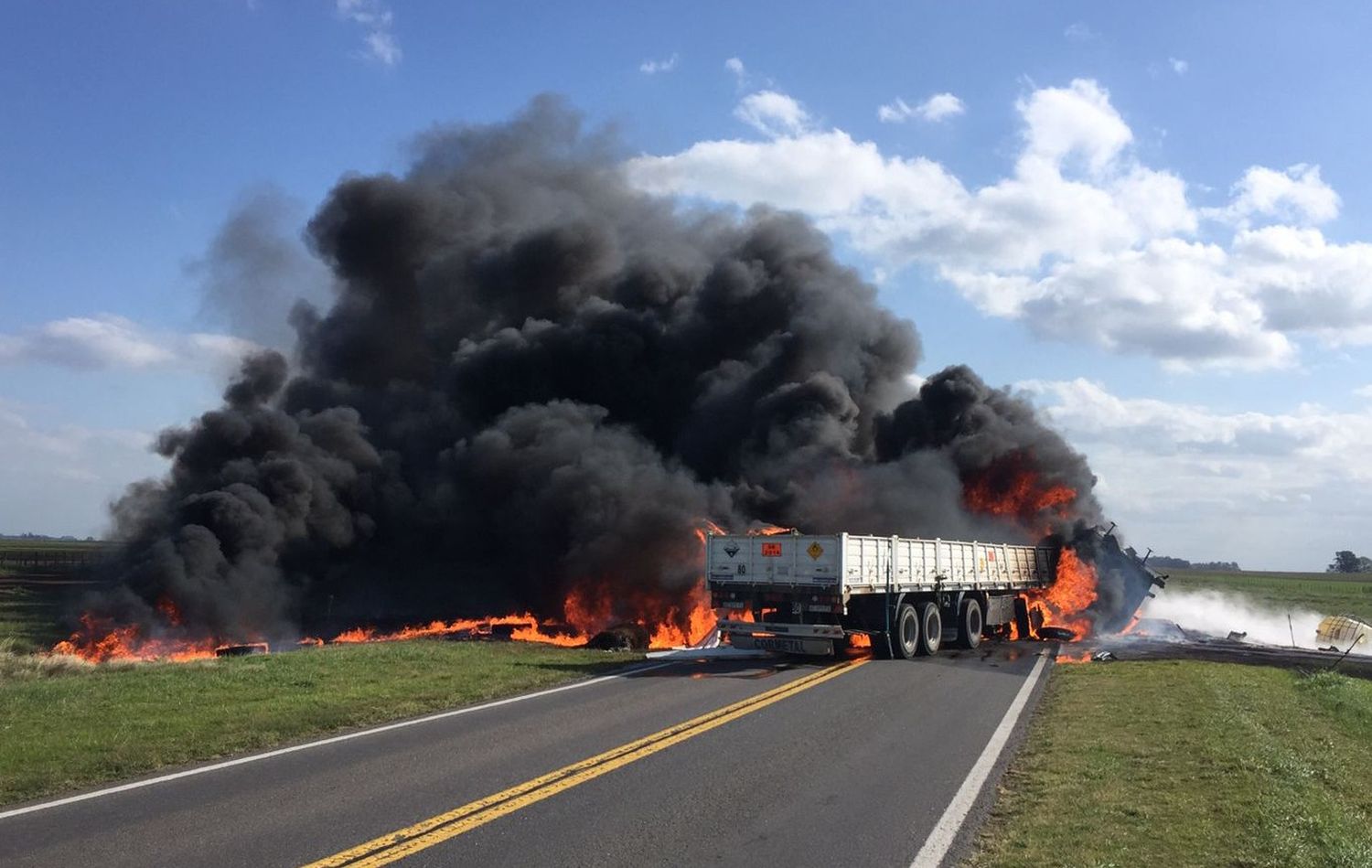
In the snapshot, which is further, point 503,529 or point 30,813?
point 503,529

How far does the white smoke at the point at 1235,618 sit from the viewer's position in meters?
38.7

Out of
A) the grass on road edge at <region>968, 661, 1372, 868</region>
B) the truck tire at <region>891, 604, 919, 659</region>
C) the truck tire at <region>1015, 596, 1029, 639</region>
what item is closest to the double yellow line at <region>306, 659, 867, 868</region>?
the grass on road edge at <region>968, 661, 1372, 868</region>

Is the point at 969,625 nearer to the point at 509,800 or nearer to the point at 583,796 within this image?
the point at 583,796

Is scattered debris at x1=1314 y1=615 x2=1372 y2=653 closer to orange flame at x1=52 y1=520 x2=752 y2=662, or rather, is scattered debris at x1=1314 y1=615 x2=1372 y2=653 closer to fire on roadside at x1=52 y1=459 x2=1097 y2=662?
fire on roadside at x1=52 y1=459 x2=1097 y2=662

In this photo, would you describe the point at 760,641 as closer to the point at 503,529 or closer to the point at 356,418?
the point at 503,529

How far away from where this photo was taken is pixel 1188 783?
9102 millimetres

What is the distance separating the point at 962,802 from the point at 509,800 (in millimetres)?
3799

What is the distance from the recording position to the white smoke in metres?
38.7

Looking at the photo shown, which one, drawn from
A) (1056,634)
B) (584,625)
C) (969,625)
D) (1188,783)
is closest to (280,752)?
(1188,783)

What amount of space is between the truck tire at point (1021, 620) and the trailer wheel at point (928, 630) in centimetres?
781

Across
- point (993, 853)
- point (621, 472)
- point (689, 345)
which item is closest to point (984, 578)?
point (621, 472)

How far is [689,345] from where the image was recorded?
53250 mm

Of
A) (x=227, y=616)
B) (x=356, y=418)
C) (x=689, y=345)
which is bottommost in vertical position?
(x=227, y=616)

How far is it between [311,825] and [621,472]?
31294mm
